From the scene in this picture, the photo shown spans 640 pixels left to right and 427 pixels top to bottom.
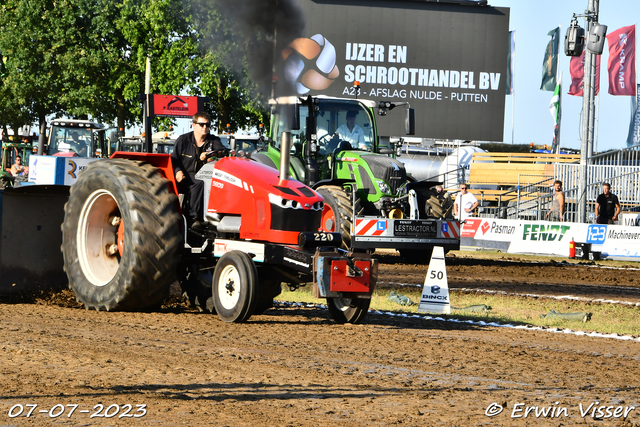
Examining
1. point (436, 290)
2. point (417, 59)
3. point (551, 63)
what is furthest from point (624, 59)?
point (436, 290)

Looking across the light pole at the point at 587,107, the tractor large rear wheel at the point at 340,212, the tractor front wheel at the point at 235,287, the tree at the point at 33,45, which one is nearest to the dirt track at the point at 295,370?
the tractor front wheel at the point at 235,287

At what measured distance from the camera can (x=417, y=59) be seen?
33688mm

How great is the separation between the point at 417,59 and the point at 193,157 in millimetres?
26025

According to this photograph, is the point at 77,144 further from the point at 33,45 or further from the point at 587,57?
the point at 33,45

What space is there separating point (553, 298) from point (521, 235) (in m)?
10.3

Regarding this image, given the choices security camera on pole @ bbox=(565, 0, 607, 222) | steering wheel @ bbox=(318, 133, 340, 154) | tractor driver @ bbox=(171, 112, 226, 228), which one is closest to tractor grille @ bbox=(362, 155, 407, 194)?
steering wheel @ bbox=(318, 133, 340, 154)

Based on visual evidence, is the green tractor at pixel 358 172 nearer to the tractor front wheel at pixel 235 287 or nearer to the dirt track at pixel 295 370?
the dirt track at pixel 295 370

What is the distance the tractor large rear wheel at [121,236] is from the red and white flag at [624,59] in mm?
27480

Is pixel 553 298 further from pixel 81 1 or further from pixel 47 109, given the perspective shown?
pixel 47 109

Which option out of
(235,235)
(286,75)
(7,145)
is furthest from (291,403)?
(7,145)

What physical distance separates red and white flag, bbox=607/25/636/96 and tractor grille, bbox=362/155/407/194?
1990 cm

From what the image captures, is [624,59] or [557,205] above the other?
[624,59]

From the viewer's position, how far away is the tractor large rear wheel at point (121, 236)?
26.2 feet

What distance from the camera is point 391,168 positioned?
15.4 metres
